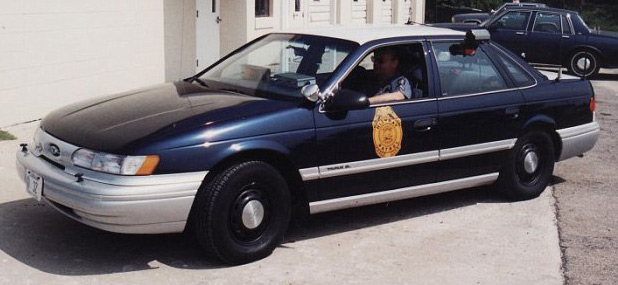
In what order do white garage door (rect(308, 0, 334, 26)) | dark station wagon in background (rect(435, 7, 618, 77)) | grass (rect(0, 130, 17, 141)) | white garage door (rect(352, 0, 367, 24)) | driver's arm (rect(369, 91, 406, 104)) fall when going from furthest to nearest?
white garage door (rect(352, 0, 367, 24)) → dark station wagon in background (rect(435, 7, 618, 77)) → white garage door (rect(308, 0, 334, 26)) → grass (rect(0, 130, 17, 141)) → driver's arm (rect(369, 91, 406, 104))

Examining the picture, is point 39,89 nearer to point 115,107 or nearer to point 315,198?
point 115,107

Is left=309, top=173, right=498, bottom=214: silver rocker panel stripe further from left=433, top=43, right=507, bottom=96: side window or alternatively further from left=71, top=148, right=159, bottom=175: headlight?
left=71, top=148, right=159, bottom=175: headlight

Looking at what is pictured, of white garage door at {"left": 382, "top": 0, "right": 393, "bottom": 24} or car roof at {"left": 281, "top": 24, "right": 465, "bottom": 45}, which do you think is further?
white garage door at {"left": 382, "top": 0, "right": 393, "bottom": 24}

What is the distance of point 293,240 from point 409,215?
1139 millimetres

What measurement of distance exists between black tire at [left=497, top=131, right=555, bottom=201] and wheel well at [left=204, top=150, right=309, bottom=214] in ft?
6.59

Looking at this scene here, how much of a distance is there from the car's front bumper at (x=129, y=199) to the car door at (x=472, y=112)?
2093mm

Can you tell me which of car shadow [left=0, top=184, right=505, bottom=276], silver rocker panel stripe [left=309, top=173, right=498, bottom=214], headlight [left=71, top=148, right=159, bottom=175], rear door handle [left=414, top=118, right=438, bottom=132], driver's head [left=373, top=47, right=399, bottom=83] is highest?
driver's head [left=373, top=47, right=399, bottom=83]

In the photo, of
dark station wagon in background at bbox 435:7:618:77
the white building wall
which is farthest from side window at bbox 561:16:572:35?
the white building wall

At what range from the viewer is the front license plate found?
4.93 m

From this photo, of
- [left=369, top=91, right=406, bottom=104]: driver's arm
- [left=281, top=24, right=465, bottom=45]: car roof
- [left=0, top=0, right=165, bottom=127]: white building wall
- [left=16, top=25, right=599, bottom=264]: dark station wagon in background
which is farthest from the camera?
[left=0, top=0, right=165, bottom=127]: white building wall

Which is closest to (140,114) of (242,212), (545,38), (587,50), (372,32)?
(242,212)

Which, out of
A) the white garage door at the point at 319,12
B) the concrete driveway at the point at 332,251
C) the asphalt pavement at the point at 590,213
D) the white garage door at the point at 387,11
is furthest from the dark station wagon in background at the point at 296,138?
the white garage door at the point at 387,11

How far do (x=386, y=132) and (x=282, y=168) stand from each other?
84 centimetres

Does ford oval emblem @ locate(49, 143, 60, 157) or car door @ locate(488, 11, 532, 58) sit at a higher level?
car door @ locate(488, 11, 532, 58)
